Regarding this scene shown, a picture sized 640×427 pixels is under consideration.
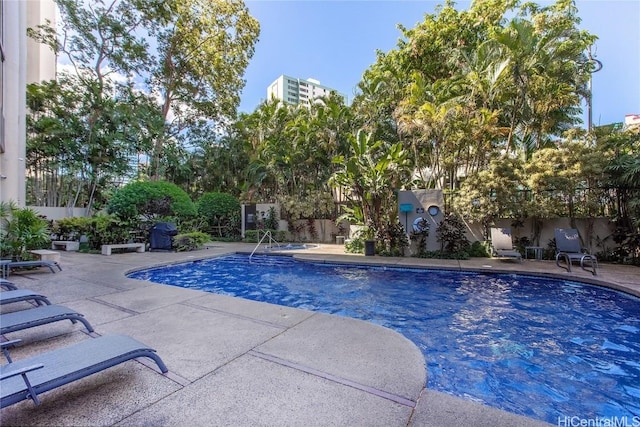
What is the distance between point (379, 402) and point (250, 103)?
77.1 ft

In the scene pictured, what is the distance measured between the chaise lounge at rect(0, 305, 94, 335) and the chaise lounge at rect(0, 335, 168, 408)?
0.34 meters

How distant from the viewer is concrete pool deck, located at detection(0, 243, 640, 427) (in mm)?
2029

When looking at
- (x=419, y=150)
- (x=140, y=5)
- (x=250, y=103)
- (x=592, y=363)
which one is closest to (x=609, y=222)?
(x=419, y=150)

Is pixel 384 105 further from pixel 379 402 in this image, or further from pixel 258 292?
pixel 379 402

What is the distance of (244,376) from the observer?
101 inches

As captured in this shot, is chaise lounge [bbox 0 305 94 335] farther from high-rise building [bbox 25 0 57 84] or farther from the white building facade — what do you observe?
high-rise building [bbox 25 0 57 84]

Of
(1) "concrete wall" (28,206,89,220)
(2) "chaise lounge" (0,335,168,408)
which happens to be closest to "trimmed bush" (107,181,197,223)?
(1) "concrete wall" (28,206,89,220)

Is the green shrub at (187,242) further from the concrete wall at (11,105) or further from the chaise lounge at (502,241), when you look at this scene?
the chaise lounge at (502,241)

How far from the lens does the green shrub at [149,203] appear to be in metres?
12.1

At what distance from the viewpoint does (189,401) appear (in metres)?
2.20

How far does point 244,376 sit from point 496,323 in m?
4.10

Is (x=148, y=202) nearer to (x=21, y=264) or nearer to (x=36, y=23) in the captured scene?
(x=21, y=264)

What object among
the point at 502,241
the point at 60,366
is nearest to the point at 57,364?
the point at 60,366

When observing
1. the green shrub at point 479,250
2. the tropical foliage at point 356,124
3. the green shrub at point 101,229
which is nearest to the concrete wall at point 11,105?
the green shrub at point 101,229
